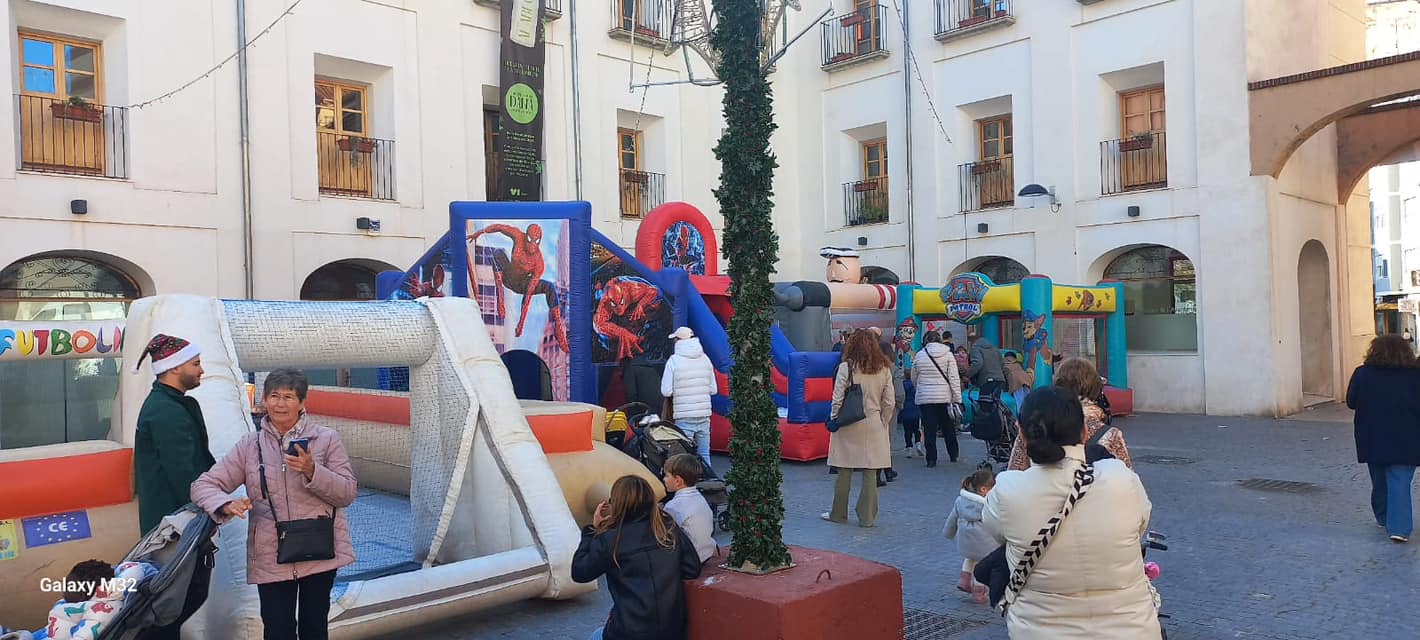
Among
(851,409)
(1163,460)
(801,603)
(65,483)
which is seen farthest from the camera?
(1163,460)

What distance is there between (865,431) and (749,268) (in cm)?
404

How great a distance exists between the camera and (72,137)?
41.7 feet

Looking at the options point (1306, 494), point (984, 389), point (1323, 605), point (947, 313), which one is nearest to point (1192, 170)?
point (947, 313)

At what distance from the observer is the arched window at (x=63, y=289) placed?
12641mm

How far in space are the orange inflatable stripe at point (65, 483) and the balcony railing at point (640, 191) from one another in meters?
13.9

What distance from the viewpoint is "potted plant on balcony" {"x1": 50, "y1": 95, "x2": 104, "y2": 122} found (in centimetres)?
1260

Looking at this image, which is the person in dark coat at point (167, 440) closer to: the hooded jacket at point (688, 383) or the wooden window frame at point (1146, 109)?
the hooded jacket at point (688, 383)

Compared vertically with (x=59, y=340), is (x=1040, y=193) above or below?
above

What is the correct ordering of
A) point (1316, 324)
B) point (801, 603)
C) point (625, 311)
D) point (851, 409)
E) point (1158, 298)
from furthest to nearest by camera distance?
1. point (1316, 324)
2. point (1158, 298)
3. point (625, 311)
4. point (851, 409)
5. point (801, 603)

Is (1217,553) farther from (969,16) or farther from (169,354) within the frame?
(969,16)

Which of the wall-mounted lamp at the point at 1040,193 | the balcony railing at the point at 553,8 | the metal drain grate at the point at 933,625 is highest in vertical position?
the balcony railing at the point at 553,8

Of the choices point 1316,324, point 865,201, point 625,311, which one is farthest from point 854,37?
point 625,311

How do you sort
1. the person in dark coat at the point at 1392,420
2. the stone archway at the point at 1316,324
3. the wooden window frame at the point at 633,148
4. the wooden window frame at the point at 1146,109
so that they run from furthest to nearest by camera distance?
the wooden window frame at the point at 633,148
the stone archway at the point at 1316,324
the wooden window frame at the point at 1146,109
the person in dark coat at the point at 1392,420

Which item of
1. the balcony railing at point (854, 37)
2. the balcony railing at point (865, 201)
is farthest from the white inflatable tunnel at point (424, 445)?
the balcony railing at point (854, 37)
